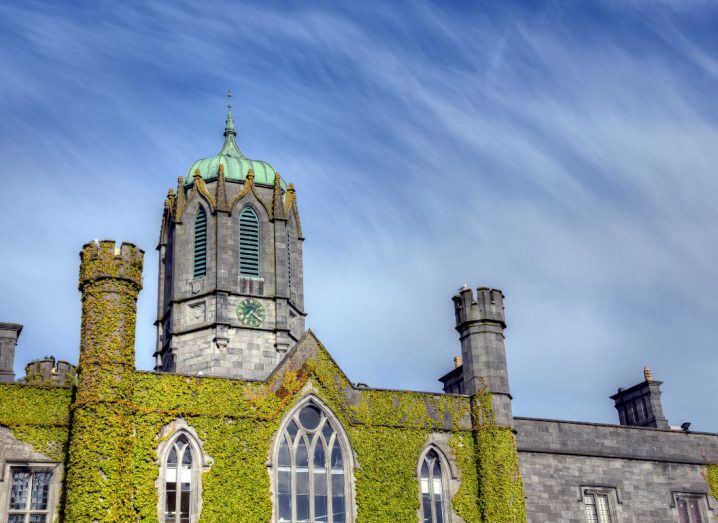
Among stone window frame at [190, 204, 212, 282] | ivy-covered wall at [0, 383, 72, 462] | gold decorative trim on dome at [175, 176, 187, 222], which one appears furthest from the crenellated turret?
ivy-covered wall at [0, 383, 72, 462]

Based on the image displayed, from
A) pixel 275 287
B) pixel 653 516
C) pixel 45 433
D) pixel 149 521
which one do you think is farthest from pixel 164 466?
pixel 653 516

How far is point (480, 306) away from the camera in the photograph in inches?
1428

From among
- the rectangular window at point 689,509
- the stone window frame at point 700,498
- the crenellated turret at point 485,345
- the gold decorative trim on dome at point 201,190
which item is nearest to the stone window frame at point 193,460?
the crenellated turret at point 485,345

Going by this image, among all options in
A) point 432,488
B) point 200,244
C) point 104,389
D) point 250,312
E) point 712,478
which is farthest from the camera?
point 200,244

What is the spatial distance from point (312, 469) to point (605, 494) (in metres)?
11.6

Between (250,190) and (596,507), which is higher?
(250,190)

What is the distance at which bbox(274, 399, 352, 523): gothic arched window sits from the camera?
3131 centimetres

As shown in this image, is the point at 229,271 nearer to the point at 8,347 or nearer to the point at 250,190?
the point at 250,190

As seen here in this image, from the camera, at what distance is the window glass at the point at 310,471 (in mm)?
31297

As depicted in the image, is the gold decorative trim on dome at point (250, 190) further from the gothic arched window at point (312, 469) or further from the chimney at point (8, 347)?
the gothic arched window at point (312, 469)

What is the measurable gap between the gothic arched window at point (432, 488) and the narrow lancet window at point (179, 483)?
7.97 metres

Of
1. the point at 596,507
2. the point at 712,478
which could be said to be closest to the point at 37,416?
the point at 596,507

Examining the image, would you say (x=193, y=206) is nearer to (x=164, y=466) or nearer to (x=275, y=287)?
(x=275, y=287)

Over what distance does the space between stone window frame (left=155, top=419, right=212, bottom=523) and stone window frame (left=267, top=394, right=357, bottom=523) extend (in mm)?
2147
